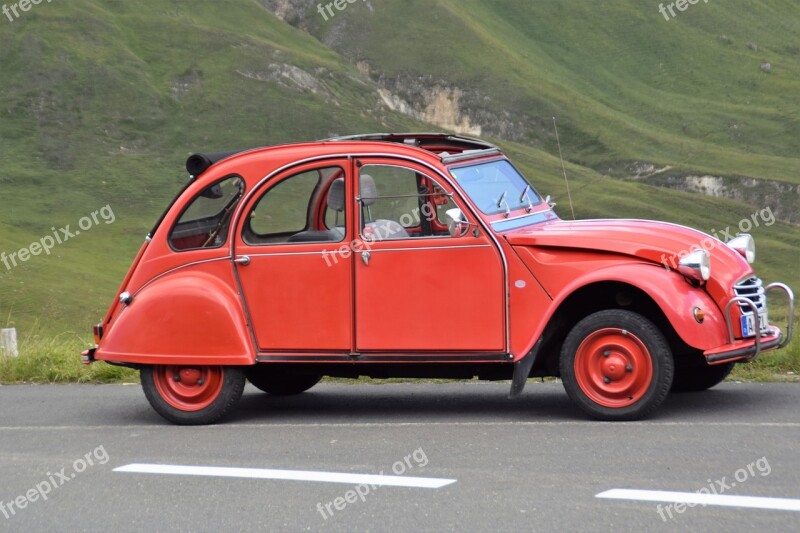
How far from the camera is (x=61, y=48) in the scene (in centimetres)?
11756

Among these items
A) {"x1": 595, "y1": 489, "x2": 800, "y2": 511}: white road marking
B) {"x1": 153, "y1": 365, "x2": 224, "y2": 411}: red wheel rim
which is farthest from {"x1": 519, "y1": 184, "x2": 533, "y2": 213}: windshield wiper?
{"x1": 595, "y1": 489, "x2": 800, "y2": 511}: white road marking

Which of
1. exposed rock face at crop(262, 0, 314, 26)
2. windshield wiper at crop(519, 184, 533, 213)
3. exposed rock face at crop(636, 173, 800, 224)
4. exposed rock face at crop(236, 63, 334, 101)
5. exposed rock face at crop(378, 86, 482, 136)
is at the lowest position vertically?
exposed rock face at crop(636, 173, 800, 224)

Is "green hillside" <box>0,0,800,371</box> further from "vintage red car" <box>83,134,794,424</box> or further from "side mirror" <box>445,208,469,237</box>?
"side mirror" <box>445,208,469,237</box>

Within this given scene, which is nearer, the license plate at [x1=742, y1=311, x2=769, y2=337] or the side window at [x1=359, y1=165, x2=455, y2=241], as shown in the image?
the license plate at [x1=742, y1=311, x2=769, y2=337]

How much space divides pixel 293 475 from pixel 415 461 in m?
0.72

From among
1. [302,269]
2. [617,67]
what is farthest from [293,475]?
[617,67]

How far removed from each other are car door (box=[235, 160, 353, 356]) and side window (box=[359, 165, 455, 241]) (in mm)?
145

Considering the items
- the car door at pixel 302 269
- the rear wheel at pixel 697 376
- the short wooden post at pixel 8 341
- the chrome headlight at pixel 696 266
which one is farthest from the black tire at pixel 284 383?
the short wooden post at pixel 8 341

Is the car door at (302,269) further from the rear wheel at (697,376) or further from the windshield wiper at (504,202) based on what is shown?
the rear wheel at (697,376)

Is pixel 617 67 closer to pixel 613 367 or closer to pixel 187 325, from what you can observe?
pixel 187 325

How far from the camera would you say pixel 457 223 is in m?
8.43

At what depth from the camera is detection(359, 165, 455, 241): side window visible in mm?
8766

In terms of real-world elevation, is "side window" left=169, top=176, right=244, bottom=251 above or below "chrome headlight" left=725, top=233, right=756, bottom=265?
above

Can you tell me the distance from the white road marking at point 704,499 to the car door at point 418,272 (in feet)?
7.23
